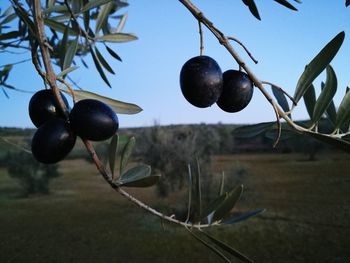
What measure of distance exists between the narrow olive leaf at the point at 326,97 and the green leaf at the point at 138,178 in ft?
0.97

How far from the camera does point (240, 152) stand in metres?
22.0

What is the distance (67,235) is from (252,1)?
7.84 metres

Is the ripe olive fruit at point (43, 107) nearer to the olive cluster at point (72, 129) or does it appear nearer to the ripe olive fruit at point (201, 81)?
the olive cluster at point (72, 129)

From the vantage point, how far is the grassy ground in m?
6.20

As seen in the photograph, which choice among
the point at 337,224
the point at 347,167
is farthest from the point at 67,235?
the point at 347,167

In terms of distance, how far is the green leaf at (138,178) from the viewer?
0.55 meters

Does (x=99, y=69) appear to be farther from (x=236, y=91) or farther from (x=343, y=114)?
(x=343, y=114)

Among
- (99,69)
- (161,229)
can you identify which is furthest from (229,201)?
(161,229)

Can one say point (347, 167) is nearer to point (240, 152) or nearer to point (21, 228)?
point (240, 152)

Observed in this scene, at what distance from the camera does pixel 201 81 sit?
0.61m

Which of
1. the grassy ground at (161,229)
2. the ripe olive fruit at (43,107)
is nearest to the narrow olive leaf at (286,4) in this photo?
the ripe olive fruit at (43,107)

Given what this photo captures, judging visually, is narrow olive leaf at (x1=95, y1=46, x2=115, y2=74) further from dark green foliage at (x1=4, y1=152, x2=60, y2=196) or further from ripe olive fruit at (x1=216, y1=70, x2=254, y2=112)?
dark green foliage at (x1=4, y1=152, x2=60, y2=196)

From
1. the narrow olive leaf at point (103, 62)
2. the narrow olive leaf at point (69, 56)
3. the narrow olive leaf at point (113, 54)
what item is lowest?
the narrow olive leaf at point (69, 56)

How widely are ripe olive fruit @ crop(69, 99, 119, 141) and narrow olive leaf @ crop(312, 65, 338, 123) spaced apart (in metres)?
0.37
